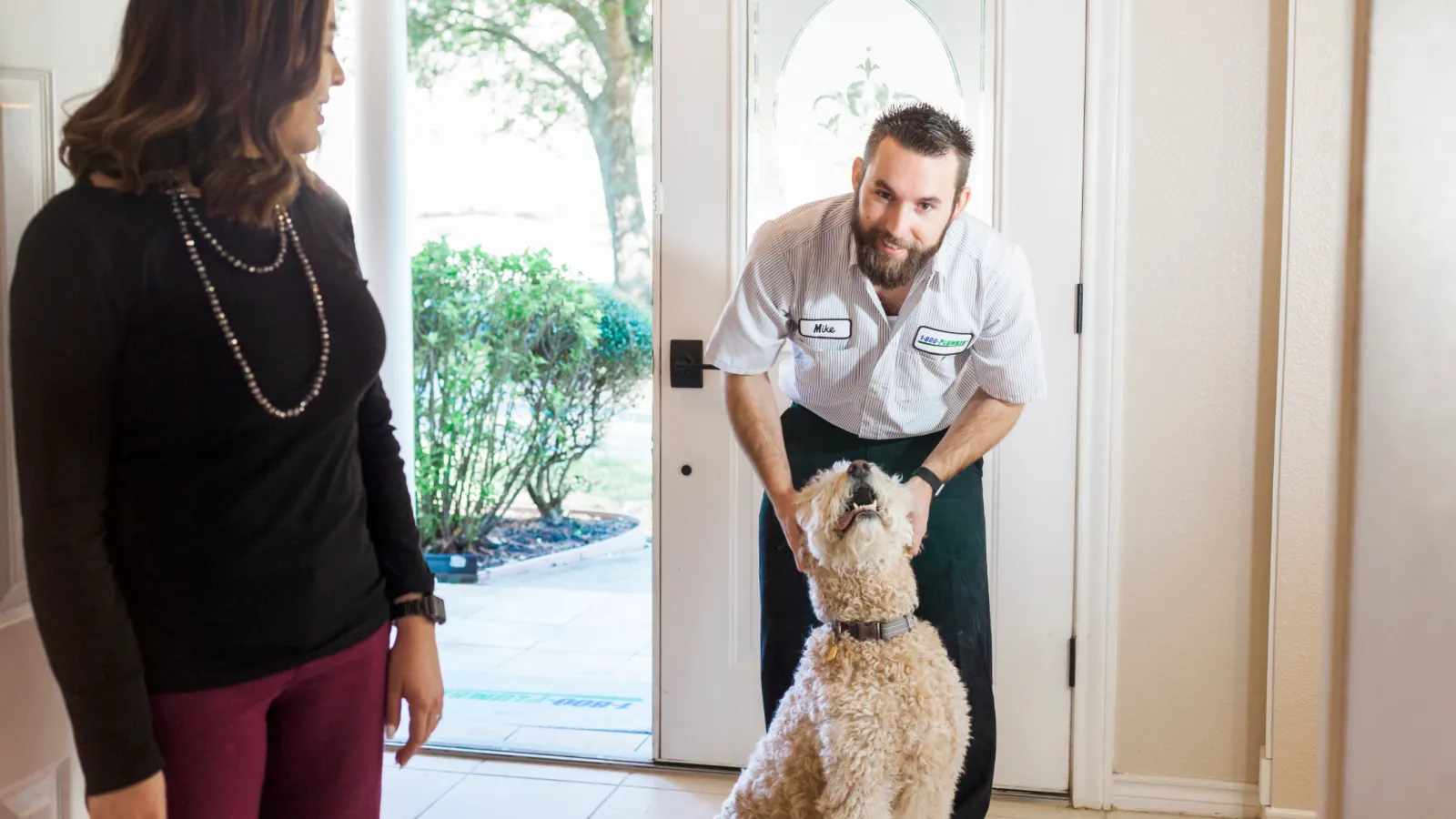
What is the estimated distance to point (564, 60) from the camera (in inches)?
247

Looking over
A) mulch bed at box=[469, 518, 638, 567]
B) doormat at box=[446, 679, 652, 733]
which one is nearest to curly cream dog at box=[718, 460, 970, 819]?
doormat at box=[446, 679, 652, 733]

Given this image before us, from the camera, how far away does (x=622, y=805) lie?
111 inches

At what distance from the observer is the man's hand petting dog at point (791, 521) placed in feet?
6.12

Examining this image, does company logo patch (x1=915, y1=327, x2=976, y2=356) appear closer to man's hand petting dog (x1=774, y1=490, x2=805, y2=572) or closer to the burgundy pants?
man's hand petting dog (x1=774, y1=490, x2=805, y2=572)

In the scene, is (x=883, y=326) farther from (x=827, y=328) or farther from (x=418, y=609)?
(x=418, y=609)

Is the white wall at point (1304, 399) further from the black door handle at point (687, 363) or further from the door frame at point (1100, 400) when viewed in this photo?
the black door handle at point (687, 363)

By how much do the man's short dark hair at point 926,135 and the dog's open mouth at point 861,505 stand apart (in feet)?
2.07

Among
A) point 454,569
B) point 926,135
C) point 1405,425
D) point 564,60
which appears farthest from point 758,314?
point 564,60

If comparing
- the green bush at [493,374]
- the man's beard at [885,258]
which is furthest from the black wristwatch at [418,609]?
the green bush at [493,374]

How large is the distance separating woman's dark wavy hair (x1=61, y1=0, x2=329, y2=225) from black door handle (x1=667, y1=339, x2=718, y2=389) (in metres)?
A: 1.88

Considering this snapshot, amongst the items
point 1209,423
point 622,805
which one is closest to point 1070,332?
point 1209,423

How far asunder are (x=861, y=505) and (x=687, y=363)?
126 centimetres

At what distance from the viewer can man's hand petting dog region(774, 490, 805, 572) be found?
1.87 m

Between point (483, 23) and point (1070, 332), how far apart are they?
4.63 metres
